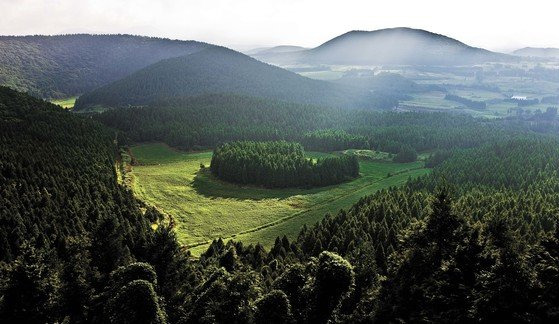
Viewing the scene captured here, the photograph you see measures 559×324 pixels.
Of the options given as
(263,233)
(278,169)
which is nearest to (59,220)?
(263,233)

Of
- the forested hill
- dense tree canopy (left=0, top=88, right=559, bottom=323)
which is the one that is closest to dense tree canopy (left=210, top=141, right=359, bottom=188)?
the forested hill

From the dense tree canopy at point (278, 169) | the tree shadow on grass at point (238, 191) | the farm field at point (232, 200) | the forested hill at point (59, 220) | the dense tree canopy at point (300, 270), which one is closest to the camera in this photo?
the dense tree canopy at point (300, 270)

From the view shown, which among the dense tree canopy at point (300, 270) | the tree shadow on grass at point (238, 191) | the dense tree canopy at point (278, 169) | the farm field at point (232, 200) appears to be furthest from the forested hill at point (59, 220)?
the dense tree canopy at point (278, 169)

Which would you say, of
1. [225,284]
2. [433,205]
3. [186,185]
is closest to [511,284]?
[433,205]

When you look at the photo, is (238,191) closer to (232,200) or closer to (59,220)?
(232,200)

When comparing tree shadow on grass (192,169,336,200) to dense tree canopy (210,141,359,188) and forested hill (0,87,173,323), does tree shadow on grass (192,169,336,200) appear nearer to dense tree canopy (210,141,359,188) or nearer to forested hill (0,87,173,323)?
dense tree canopy (210,141,359,188)

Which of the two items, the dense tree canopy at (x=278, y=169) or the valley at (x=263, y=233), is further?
the dense tree canopy at (x=278, y=169)

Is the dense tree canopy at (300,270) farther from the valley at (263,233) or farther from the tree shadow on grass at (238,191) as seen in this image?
the tree shadow on grass at (238,191)

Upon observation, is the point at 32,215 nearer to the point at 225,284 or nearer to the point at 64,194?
the point at 64,194
